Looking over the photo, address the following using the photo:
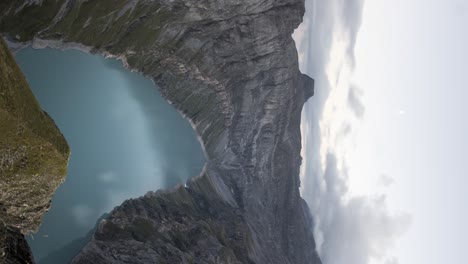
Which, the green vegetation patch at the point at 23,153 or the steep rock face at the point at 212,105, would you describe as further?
the steep rock face at the point at 212,105

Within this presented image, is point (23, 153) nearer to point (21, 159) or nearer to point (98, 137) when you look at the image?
point (21, 159)

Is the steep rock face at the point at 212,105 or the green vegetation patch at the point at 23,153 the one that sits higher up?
the steep rock face at the point at 212,105

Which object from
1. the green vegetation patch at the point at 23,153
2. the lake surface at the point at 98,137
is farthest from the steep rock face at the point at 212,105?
the green vegetation patch at the point at 23,153

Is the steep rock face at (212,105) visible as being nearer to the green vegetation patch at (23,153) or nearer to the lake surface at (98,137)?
the lake surface at (98,137)

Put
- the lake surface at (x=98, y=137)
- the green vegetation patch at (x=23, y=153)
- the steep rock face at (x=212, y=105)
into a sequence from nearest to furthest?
1. the green vegetation patch at (x=23, y=153)
2. the lake surface at (x=98, y=137)
3. the steep rock face at (x=212, y=105)

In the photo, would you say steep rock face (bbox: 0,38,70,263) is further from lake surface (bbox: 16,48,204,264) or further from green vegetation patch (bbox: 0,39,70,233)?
lake surface (bbox: 16,48,204,264)

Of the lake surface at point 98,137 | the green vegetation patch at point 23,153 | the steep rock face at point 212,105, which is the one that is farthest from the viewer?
the steep rock face at point 212,105

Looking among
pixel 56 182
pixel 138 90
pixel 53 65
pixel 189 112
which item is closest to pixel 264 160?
pixel 189 112

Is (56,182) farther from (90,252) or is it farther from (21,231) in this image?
(90,252)
